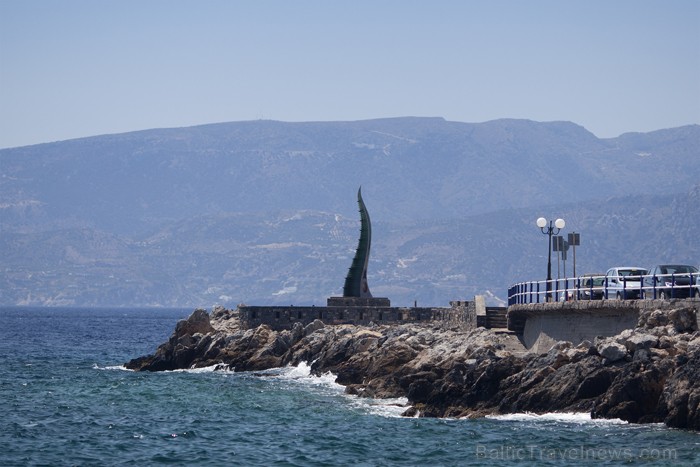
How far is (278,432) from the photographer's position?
4009 cm

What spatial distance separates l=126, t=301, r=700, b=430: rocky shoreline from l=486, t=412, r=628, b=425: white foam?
0.15m

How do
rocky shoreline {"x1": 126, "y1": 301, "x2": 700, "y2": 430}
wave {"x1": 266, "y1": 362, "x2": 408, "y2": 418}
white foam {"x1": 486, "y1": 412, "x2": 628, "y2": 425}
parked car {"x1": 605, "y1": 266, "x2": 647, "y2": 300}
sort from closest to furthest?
rocky shoreline {"x1": 126, "y1": 301, "x2": 700, "y2": 430}
white foam {"x1": 486, "y1": 412, "x2": 628, "y2": 425}
parked car {"x1": 605, "y1": 266, "x2": 647, "y2": 300}
wave {"x1": 266, "y1": 362, "x2": 408, "y2": 418}

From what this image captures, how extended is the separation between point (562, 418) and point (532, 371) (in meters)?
2.76

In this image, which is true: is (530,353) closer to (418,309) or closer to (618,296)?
(618,296)

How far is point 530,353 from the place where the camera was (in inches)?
1714

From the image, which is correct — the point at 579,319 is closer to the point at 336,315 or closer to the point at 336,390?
the point at 336,390

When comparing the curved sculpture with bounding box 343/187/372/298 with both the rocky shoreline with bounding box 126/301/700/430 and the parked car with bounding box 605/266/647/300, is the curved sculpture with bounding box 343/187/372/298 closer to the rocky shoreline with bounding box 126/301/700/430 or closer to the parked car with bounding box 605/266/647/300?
the rocky shoreline with bounding box 126/301/700/430

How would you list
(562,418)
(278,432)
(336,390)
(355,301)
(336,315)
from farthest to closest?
(355,301) < (336,315) < (336,390) < (278,432) < (562,418)

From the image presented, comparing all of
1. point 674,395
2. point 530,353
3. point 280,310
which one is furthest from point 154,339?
point 674,395

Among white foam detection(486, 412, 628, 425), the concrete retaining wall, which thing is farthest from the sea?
the concrete retaining wall

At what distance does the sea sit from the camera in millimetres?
33812

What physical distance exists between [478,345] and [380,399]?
399cm

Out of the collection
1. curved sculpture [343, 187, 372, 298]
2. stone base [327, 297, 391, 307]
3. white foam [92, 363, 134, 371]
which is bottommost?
white foam [92, 363, 134, 371]

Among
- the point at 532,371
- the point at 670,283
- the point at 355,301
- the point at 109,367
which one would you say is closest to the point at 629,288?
the point at 670,283
